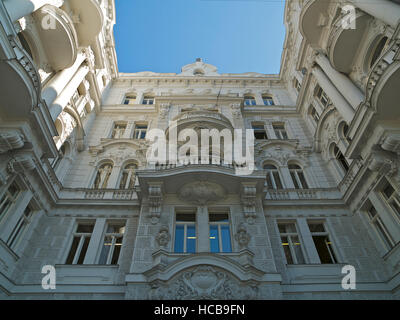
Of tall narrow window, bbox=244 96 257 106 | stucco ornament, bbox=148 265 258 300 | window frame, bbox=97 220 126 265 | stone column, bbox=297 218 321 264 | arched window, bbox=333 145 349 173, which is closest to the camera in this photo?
stucco ornament, bbox=148 265 258 300

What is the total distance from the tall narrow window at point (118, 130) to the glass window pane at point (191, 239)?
1064 cm

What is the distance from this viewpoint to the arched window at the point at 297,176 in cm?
1608

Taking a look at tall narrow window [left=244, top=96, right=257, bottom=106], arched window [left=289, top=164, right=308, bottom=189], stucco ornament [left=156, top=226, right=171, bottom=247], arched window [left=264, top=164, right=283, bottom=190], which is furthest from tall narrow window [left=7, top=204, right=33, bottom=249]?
tall narrow window [left=244, top=96, right=257, bottom=106]

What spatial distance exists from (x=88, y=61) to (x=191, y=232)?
Answer: 46.9 feet

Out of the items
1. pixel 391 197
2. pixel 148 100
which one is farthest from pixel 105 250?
pixel 148 100

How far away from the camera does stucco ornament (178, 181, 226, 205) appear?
12578mm

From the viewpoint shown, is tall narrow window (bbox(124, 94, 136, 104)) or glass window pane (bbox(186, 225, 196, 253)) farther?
tall narrow window (bbox(124, 94, 136, 104))

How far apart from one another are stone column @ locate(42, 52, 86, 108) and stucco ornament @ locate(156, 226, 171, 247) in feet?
28.3

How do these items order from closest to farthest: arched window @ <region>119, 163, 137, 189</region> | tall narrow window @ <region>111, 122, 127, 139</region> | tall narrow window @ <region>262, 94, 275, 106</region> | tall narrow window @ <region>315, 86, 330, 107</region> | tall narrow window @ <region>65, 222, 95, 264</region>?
tall narrow window @ <region>65, 222, 95, 264</region>, arched window @ <region>119, 163, 137, 189</region>, tall narrow window @ <region>315, 86, 330, 107</region>, tall narrow window @ <region>111, 122, 127, 139</region>, tall narrow window @ <region>262, 94, 275, 106</region>

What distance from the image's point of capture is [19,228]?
38.2 feet

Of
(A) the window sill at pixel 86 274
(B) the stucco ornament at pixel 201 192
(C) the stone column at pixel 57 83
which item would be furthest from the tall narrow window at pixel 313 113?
(C) the stone column at pixel 57 83

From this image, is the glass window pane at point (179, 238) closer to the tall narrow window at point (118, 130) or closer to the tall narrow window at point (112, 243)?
the tall narrow window at point (112, 243)

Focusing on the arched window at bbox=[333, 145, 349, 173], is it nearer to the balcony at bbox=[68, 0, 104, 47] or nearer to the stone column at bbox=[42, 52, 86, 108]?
the stone column at bbox=[42, 52, 86, 108]
